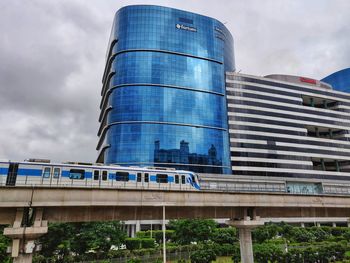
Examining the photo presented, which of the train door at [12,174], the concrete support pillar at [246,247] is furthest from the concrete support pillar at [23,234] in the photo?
the concrete support pillar at [246,247]

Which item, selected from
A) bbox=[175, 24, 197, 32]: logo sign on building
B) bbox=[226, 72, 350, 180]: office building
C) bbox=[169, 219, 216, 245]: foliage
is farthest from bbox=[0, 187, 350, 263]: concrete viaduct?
bbox=[175, 24, 197, 32]: logo sign on building

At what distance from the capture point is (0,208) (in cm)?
2094

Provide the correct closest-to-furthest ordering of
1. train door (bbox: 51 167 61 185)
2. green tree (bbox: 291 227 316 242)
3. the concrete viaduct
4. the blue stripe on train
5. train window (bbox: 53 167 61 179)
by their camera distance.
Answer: the concrete viaduct → the blue stripe on train → train door (bbox: 51 167 61 185) → train window (bbox: 53 167 61 179) → green tree (bbox: 291 227 316 242)

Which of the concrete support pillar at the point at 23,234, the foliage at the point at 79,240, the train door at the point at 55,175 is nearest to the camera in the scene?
the concrete support pillar at the point at 23,234

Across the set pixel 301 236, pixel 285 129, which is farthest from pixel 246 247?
pixel 285 129

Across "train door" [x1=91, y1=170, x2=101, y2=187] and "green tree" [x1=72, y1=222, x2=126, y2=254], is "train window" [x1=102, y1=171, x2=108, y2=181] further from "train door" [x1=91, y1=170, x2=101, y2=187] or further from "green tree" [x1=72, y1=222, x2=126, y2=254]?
"green tree" [x1=72, y1=222, x2=126, y2=254]

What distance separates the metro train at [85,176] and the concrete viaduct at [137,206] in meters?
3.23

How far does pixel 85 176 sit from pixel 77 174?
935 mm

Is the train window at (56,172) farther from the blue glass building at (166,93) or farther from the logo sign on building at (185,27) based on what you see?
the logo sign on building at (185,27)

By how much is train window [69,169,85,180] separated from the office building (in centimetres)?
6202

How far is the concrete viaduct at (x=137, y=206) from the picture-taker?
20.7 m

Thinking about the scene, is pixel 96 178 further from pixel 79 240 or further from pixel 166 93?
pixel 166 93

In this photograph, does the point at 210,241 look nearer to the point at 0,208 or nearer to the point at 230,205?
the point at 230,205

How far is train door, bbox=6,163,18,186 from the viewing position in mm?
25402
